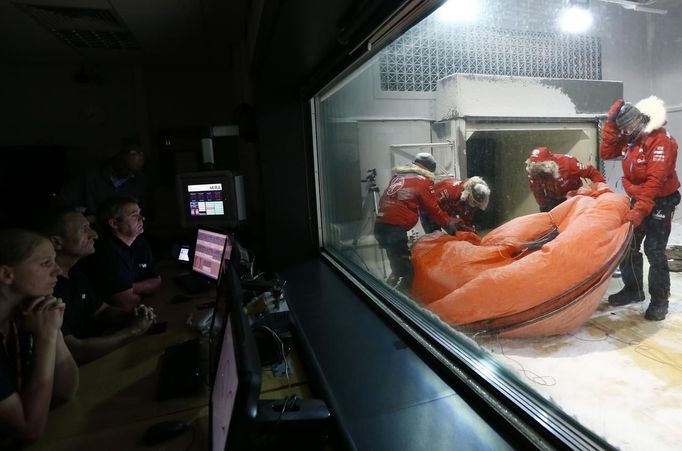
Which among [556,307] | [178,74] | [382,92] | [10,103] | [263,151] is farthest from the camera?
[178,74]

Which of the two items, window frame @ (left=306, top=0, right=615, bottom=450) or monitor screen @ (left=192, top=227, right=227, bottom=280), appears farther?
monitor screen @ (left=192, top=227, right=227, bottom=280)

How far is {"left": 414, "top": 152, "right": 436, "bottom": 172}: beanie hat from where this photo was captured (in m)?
1.66

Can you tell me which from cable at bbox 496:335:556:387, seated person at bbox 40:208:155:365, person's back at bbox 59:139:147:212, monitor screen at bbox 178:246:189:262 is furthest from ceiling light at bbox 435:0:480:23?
person's back at bbox 59:139:147:212

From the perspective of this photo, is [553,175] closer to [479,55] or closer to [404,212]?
[479,55]

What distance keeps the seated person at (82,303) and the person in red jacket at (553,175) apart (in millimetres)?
1676

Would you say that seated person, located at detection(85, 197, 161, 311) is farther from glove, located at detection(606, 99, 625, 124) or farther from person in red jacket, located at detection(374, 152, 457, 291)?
glove, located at detection(606, 99, 625, 124)

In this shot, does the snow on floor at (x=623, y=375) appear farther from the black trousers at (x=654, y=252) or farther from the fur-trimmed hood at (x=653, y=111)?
the fur-trimmed hood at (x=653, y=111)

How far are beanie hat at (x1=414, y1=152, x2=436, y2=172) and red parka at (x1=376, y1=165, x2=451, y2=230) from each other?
2cm

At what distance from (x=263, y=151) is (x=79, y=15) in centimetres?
191

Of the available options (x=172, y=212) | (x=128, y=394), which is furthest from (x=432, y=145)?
(x=172, y=212)

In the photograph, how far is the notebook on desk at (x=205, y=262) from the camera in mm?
2275

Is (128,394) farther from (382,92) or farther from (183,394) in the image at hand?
(382,92)

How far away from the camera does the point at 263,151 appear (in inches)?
109

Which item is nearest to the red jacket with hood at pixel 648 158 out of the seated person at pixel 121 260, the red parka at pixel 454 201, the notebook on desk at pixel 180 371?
the red parka at pixel 454 201
